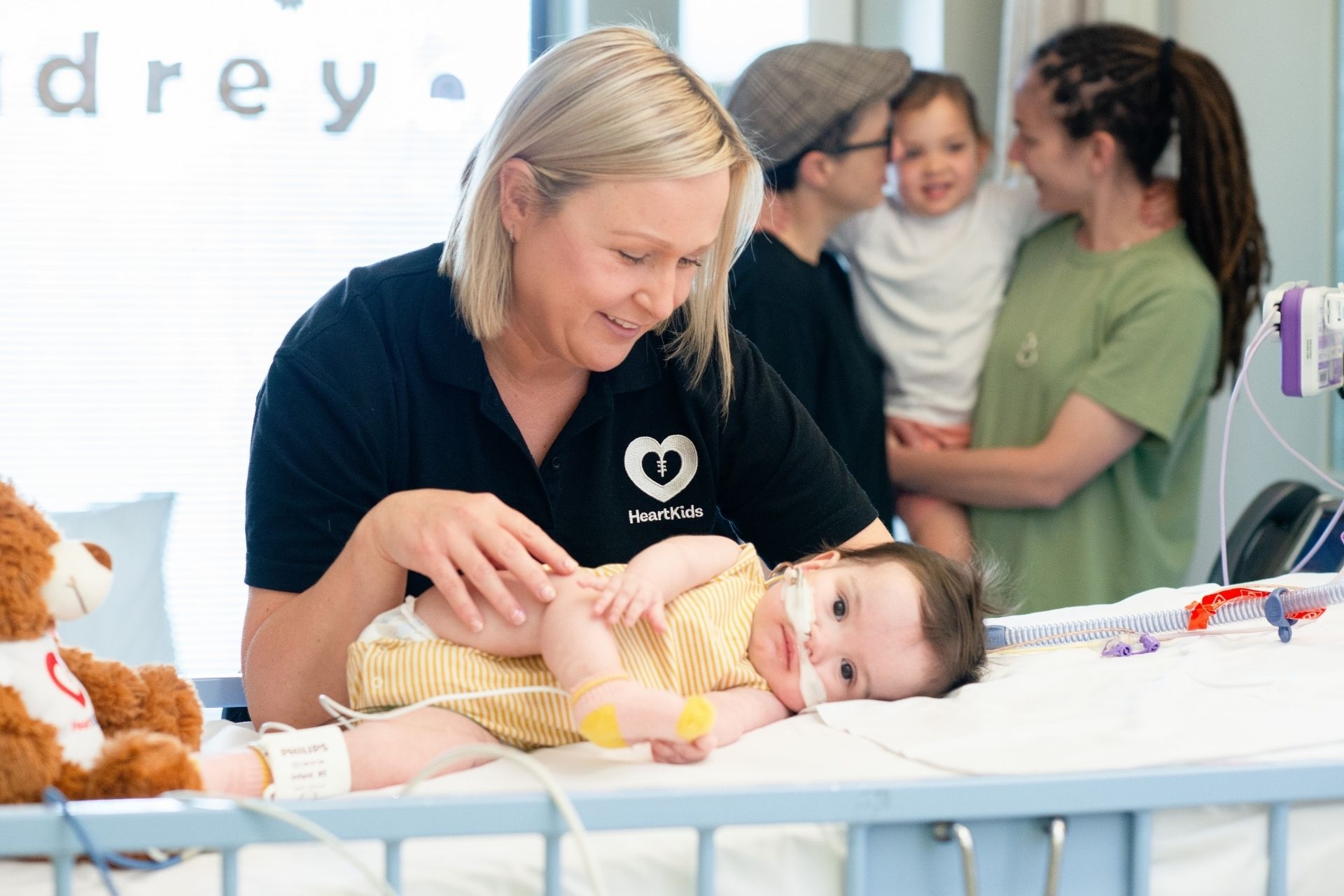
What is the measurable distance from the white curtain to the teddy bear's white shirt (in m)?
2.38

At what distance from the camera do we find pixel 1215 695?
127 cm

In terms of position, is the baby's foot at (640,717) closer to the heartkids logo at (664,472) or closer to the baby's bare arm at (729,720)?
the baby's bare arm at (729,720)

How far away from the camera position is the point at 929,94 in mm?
2703

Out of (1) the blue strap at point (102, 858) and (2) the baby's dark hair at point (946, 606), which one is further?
(2) the baby's dark hair at point (946, 606)

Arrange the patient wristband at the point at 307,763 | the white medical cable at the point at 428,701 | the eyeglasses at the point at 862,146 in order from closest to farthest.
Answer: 1. the patient wristband at the point at 307,763
2. the white medical cable at the point at 428,701
3. the eyeglasses at the point at 862,146

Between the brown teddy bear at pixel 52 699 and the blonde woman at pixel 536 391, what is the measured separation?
287 mm

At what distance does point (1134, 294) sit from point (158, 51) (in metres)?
2.23

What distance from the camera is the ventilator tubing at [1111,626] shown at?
1.56 meters

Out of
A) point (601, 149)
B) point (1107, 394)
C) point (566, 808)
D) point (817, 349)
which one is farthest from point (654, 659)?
point (1107, 394)

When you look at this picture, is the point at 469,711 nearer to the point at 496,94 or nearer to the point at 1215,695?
the point at 1215,695

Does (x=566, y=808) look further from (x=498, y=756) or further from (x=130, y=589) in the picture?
(x=130, y=589)

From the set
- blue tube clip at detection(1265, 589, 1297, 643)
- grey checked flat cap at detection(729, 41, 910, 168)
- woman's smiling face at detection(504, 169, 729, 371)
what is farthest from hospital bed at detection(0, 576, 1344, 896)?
grey checked flat cap at detection(729, 41, 910, 168)

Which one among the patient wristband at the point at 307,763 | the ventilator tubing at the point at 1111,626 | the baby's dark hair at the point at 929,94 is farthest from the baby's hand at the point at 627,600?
the baby's dark hair at the point at 929,94

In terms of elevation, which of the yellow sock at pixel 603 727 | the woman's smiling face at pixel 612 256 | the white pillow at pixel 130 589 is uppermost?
the woman's smiling face at pixel 612 256
